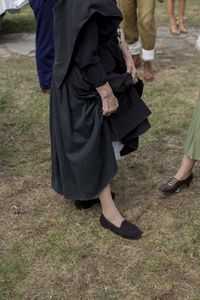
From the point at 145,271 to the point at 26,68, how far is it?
3.95m

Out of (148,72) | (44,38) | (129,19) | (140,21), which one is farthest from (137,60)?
(44,38)

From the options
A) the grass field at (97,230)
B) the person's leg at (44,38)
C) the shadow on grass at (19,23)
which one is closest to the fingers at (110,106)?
the grass field at (97,230)

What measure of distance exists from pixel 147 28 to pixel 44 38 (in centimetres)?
120

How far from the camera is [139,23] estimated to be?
180 inches

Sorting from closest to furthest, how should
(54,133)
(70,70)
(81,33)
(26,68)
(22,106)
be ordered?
(81,33) → (70,70) → (54,133) → (22,106) → (26,68)

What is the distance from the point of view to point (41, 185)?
302 centimetres

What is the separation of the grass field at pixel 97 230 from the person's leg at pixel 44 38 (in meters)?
0.63

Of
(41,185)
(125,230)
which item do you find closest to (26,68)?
(41,185)

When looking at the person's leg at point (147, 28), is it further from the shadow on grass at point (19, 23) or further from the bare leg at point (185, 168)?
the shadow on grass at point (19, 23)

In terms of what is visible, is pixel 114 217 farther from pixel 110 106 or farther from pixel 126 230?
pixel 110 106

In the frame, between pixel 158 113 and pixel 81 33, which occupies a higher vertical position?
pixel 81 33

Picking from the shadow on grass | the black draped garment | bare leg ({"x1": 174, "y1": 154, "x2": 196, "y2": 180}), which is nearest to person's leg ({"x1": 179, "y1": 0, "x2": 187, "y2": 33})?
the shadow on grass

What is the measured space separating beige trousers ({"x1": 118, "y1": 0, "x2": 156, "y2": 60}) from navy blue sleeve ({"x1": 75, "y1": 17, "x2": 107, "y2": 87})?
2.72 metres

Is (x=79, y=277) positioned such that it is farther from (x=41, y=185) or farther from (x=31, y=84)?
(x=31, y=84)
